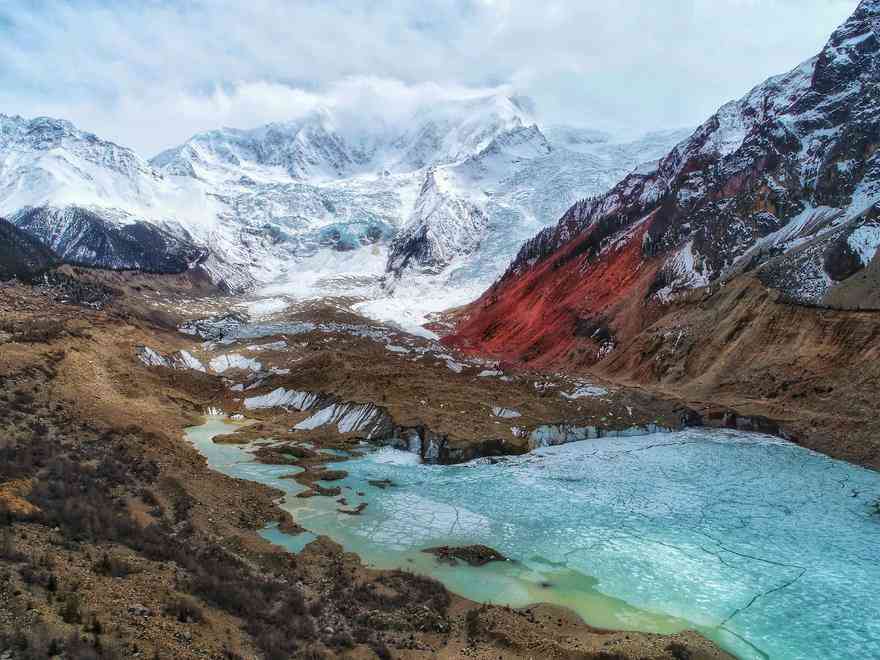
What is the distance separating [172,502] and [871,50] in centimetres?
8386

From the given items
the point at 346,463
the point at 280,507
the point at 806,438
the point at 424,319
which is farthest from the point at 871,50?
the point at 424,319

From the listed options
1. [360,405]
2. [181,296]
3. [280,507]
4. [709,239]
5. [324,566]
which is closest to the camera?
[324,566]

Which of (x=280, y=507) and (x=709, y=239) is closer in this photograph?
(x=280, y=507)

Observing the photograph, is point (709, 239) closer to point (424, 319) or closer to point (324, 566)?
point (324, 566)

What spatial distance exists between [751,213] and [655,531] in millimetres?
52000

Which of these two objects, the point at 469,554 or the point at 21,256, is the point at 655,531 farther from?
the point at 21,256

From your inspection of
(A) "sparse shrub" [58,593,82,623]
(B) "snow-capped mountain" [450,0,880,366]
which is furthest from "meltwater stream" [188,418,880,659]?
(B) "snow-capped mountain" [450,0,880,366]

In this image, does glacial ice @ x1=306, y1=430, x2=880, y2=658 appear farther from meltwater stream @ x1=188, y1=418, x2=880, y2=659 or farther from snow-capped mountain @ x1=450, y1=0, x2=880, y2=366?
snow-capped mountain @ x1=450, y1=0, x2=880, y2=366

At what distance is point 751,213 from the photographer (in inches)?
2576

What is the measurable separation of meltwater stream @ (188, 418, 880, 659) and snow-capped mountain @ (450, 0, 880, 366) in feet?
64.9

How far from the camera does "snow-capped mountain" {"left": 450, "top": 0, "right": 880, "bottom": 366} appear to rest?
51.2 metres

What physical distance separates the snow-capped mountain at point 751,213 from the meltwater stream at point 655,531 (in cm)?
1979

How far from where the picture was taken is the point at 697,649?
16344 millimetres

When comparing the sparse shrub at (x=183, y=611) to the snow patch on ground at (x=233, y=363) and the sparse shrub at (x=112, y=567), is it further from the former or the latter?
the snow patch on ground at (x=233, y=363)
